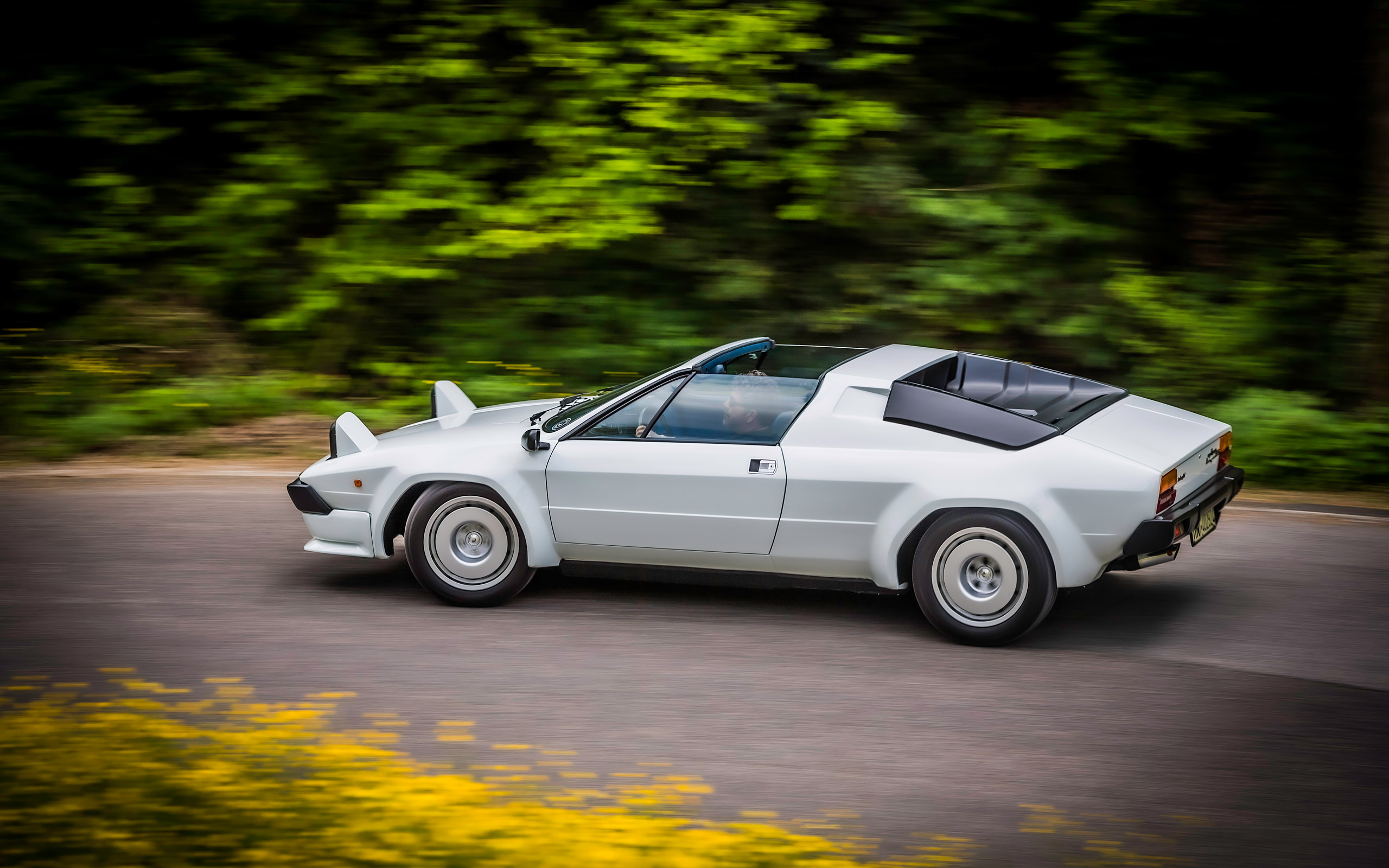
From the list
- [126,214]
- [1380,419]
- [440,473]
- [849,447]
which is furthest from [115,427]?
[1380,419]

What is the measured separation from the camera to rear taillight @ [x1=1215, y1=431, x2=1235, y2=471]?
238 inches

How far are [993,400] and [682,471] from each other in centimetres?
159

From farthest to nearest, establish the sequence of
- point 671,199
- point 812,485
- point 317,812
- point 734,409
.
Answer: point 671,199 < point 734,409 < point 812,485 < point 317,812

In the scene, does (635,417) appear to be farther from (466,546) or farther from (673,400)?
(466,546)

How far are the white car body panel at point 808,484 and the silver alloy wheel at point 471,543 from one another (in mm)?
137

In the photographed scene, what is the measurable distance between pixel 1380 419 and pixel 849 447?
549 centimetres

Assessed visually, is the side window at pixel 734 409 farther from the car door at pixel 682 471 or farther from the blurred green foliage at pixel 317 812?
the blurred green foliage at pixel 317 812

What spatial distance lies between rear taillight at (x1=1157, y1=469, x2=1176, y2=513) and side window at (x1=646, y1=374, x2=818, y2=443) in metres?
1.59

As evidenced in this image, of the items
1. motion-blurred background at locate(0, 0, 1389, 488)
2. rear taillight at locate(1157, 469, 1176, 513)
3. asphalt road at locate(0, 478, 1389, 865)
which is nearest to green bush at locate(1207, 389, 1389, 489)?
motion-blurred background at locate(0, 0, 1389, 488)

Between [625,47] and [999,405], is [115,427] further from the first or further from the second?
[999,405]

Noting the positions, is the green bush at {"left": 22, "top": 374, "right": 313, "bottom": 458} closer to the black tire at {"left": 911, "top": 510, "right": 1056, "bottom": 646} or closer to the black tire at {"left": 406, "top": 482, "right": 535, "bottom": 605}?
the black tire at {"left": 406, "top": 482, "right": 535, "bottom": 605}

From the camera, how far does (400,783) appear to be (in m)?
4.10

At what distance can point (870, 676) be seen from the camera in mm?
5328

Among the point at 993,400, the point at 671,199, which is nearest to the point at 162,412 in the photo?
the point at 671,199
